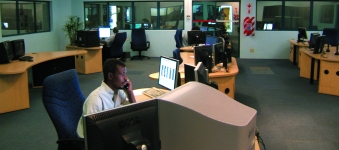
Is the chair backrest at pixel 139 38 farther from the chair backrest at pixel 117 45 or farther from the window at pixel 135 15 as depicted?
the chair backrest at pixel 117 45

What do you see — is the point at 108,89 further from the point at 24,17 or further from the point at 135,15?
the point at 135,15

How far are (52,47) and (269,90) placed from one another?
7.02 meters

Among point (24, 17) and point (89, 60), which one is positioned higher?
point (24, 17)

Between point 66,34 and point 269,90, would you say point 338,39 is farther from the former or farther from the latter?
point 66,34

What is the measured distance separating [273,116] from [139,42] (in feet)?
22.6

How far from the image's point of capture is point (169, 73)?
3719 mm

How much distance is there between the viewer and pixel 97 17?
12461mm

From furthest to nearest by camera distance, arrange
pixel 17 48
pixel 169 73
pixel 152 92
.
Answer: pixel 17 48, pixel 152 92, pixel 169 73

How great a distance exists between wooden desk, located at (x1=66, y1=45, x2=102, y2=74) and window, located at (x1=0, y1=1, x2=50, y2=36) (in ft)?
5.19

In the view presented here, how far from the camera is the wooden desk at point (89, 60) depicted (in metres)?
8.88

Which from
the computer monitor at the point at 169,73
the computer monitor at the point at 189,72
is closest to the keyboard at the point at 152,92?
the computer monitor at the point at 169,73

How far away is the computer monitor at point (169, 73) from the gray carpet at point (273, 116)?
1386 mm

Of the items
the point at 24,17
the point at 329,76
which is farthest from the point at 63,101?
the point at 24,17

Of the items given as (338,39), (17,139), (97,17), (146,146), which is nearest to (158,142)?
(146,146)
